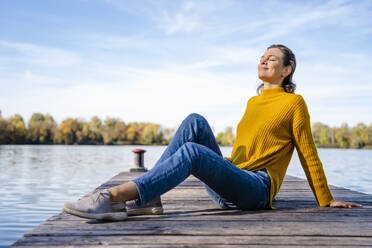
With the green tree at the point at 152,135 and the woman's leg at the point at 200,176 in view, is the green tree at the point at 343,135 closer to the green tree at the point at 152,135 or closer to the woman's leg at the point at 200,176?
the green tree at the point at 152,135

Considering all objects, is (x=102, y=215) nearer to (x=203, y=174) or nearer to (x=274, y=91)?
(x=203, y=174)

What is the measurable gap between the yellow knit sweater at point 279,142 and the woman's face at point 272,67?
0.22 m

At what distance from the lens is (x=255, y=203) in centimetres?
272

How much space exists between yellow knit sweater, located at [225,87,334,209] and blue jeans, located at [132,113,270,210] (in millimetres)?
101

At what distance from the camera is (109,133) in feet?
220

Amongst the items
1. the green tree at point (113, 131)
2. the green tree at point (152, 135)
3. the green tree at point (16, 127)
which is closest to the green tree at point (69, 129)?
the green tree at point (113, 131)

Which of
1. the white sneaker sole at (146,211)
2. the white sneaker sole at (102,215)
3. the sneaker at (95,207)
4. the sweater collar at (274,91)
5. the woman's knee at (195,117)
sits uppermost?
the sweater collar at (274,91)

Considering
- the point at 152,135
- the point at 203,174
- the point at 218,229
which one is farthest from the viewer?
the point at 152,135

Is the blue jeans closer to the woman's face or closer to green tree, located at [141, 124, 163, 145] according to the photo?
the woman's face

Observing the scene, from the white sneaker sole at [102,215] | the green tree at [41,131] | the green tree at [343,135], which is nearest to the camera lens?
the white sneaker sole at [102,215]

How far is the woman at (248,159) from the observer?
2.29 metres

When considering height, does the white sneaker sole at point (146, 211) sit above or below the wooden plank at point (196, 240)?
above

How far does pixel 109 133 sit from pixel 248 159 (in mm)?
65768

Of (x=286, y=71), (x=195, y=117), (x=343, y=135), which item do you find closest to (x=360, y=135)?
(x=343, y=135)
